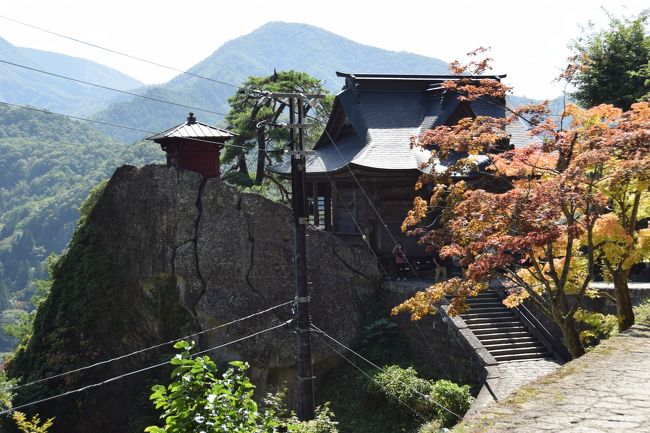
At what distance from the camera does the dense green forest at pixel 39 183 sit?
13425 cm

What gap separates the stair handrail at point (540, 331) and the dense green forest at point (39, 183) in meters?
104

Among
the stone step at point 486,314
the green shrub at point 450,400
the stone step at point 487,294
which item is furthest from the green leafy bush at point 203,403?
the stone step at point 487,294

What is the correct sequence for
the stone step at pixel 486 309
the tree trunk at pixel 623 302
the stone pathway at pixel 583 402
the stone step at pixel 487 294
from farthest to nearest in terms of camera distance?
the stone step at pixel 487 294, the stone step at pixel 486 309, the tree trunk at pixel 623 302, the stone pathway at pixel 583 402

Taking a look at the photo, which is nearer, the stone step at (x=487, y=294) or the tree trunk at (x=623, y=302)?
the tree trunk at (x=623, y=302)

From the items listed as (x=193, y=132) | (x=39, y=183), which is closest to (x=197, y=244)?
(x=193, y=132)

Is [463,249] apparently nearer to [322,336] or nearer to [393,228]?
[322,336]

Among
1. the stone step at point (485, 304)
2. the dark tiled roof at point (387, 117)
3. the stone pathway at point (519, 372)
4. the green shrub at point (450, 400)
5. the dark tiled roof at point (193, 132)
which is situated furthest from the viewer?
the dark tiled roof at point (387, 117)

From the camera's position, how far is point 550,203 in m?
10.5

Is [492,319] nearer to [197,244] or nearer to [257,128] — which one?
[197,244]

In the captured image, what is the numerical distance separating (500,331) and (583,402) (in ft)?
35.3

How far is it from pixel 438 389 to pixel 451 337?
2.38 m

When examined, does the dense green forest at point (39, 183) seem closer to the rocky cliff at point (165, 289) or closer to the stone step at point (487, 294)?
the rocky cliff at point (165, 289)

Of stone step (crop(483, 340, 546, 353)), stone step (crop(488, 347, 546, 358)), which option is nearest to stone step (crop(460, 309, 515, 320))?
stone step (crop(483, 340, 546, 353))

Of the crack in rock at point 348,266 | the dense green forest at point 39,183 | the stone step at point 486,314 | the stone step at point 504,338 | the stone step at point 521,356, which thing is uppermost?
the crack in rock at point 348,266
